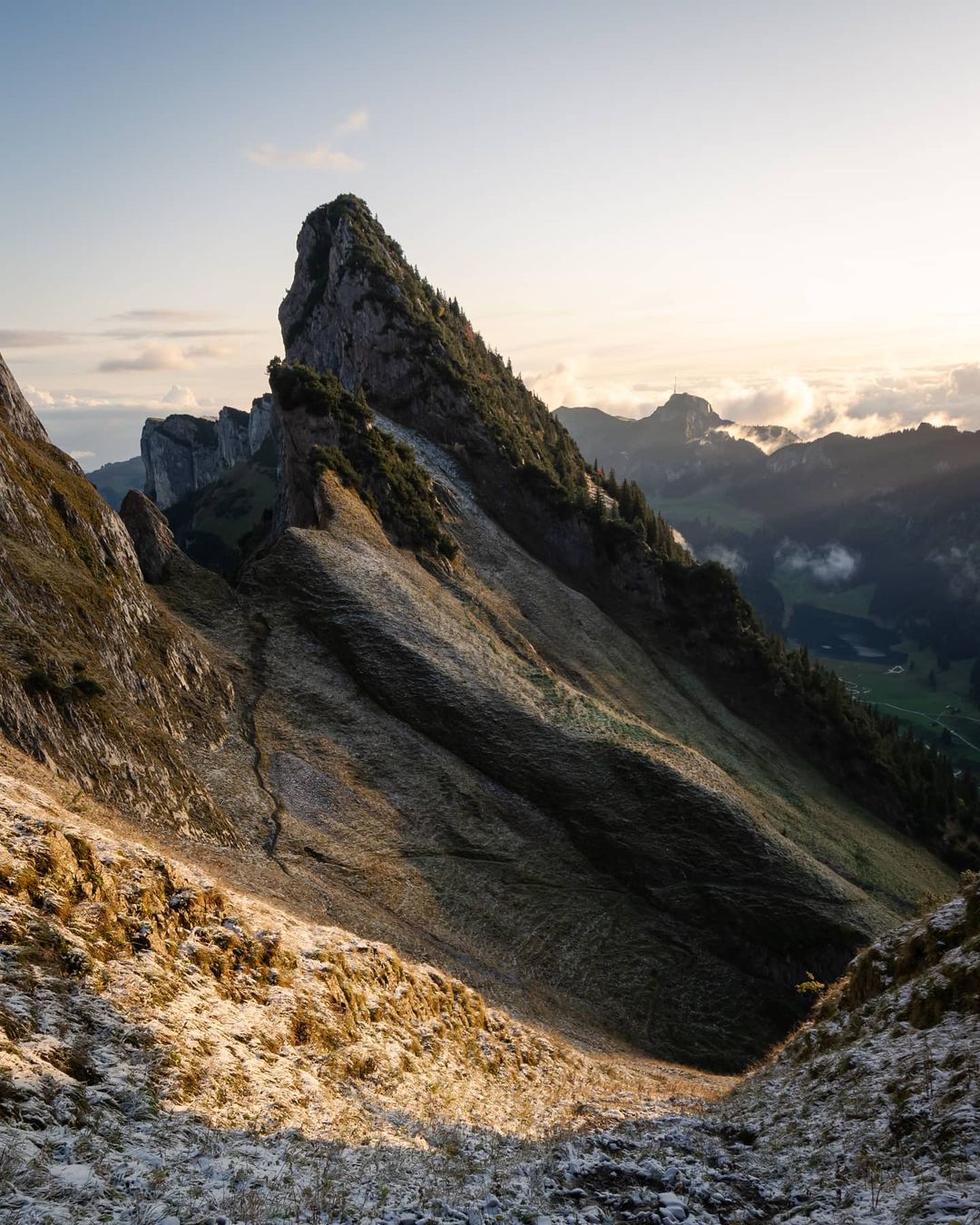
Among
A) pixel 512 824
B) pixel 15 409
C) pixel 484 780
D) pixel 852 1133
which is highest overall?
pixel 15 409

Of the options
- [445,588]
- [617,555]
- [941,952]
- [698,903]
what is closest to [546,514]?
[617,555]

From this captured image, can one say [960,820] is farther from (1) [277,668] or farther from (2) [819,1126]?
(2) [819,1126]

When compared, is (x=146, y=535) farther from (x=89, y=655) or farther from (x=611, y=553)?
(x=611, y=553)

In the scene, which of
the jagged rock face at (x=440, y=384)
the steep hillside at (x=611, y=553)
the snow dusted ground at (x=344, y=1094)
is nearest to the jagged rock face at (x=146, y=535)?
the steep hillside at (x=611, y=553)

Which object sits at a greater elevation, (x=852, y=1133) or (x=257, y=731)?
(x=257, y=731)

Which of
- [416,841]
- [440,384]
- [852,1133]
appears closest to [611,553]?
[440,384]

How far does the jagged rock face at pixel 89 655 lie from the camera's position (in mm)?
28516

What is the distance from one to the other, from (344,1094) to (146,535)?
43.1m

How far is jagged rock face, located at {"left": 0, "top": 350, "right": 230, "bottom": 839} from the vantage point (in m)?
28.5

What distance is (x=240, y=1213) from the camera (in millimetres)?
10695

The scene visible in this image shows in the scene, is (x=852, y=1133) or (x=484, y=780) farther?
(x=484, y=780)

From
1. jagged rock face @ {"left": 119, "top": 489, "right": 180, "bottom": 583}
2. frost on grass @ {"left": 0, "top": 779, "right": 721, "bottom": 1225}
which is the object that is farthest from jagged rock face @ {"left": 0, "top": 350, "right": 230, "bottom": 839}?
jagged rock face @ {"left": 119, "top": 489, "right": 180, "bottom": 583}

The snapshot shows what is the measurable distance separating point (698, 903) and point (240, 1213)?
39709 mm

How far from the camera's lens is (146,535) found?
172 feet
